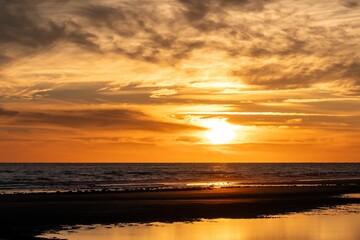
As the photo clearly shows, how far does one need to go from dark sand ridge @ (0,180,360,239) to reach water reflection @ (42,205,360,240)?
6.69 feet

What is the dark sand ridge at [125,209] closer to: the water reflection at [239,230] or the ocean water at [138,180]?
the water reflection at [239,230]

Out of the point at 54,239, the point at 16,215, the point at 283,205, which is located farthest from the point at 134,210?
the point at 54,239

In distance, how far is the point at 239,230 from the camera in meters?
24.5

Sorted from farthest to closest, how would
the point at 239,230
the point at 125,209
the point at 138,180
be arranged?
the point at 138,180 → the point at 125,209 → the point at 239,230

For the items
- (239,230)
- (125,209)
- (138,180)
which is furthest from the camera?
(138,180)

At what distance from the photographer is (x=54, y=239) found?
22047 mm

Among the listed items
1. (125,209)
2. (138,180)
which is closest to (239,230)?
(125,209)

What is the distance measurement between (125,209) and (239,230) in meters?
11.8

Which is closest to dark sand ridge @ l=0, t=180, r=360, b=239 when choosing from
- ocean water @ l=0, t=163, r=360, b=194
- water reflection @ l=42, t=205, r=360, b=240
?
water reflection @ l=42, t=205, r=360, b=240

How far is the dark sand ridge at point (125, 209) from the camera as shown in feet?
92.6

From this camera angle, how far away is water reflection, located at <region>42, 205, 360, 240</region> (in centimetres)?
2253

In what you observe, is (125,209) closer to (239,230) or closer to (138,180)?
(239,230)

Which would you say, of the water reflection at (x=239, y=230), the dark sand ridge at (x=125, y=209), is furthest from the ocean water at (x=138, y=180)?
the water reflection at (x=239, y=230)

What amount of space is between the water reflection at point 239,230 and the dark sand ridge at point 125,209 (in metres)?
2.04
